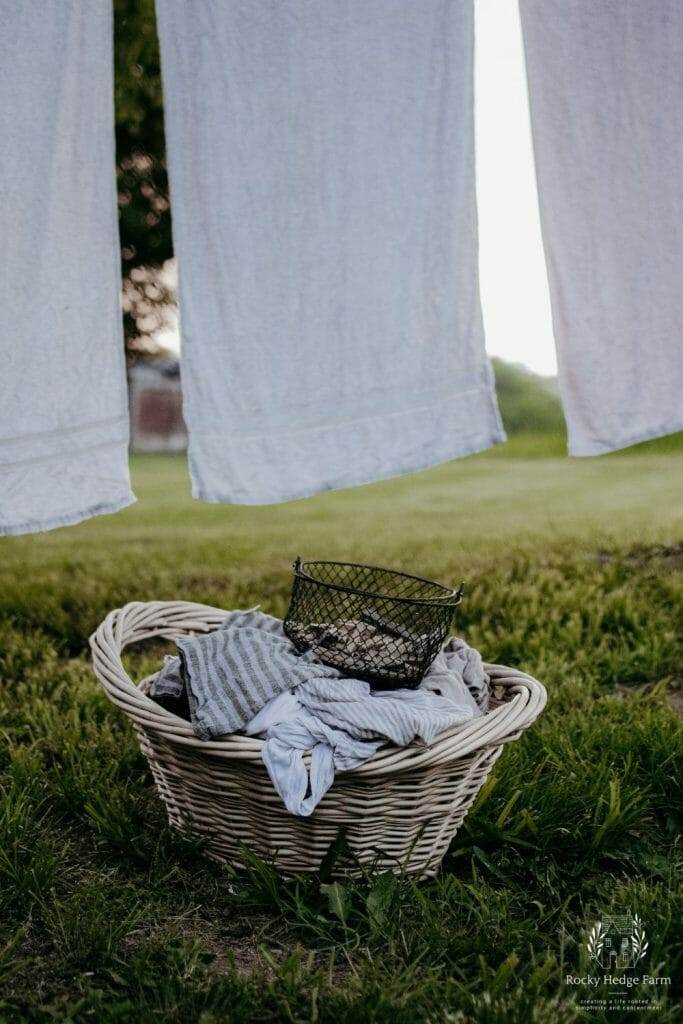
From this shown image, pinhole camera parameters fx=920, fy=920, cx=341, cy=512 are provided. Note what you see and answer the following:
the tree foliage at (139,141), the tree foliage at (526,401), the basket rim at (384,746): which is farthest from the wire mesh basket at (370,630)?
the tree foliage at (139,141)

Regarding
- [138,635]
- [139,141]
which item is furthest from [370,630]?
[139,141]

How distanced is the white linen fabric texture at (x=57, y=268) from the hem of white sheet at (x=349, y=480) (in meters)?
0.15

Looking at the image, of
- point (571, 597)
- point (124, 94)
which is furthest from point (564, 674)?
point (124, 94)

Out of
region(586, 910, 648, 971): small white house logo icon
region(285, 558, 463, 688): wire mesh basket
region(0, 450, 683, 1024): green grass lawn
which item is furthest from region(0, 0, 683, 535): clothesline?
region(586, 910, 648, 971): small white house logo icon

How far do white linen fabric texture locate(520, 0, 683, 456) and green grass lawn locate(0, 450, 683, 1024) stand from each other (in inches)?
31.4

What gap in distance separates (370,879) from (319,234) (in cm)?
116

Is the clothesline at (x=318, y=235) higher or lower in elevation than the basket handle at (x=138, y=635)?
higher

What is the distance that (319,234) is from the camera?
1.67m

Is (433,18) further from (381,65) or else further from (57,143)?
(57,143)

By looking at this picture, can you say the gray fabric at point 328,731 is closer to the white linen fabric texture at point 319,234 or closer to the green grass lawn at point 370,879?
the green grass lawn at point 370,879

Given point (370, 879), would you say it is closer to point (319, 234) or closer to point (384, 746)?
point (384, 746)

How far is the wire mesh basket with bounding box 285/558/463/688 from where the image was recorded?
1734 millimetres

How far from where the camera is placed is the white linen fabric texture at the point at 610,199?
5.51 ft

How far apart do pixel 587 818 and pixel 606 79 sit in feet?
4.68
